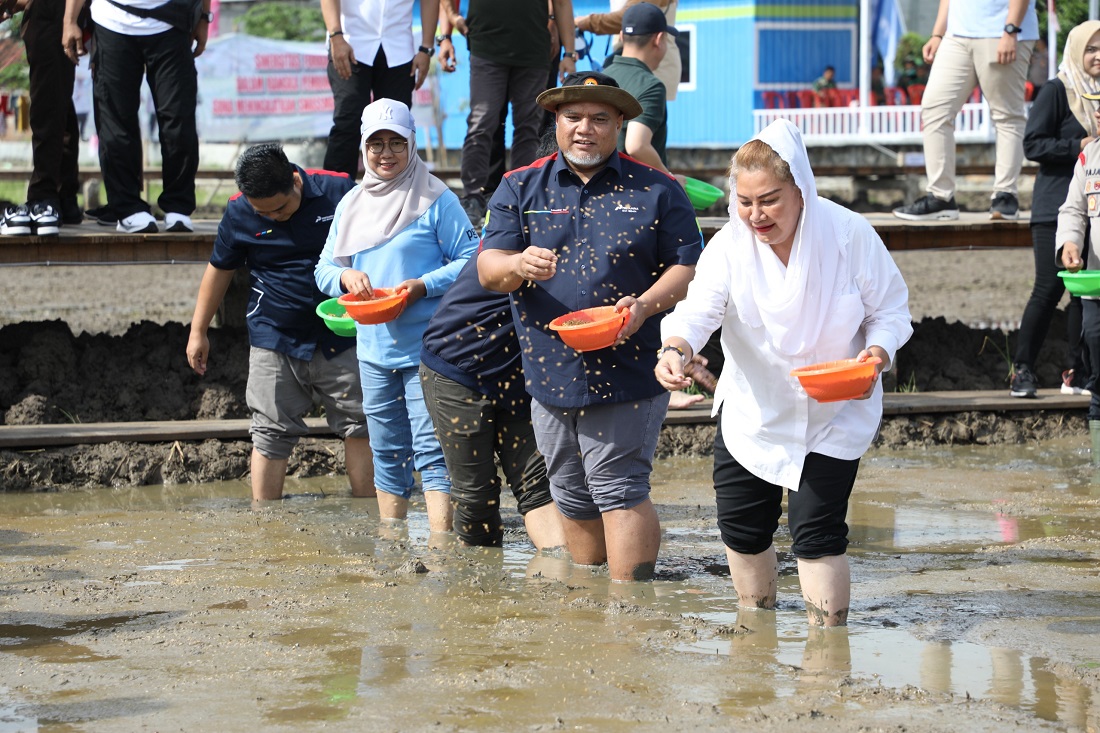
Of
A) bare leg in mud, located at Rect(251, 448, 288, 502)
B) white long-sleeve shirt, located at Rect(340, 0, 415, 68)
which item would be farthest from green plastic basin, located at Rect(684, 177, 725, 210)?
bare leg in mud, located at Rect(251, 448, 288, 502)

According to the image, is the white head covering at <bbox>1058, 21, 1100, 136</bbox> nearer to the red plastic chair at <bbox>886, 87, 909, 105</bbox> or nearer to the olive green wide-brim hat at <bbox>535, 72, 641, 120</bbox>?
the olive green wide-brim hat at <bbox>535, 72, 641, 120</bbox>

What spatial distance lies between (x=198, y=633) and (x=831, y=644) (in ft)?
6.54

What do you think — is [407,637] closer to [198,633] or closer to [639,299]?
[198,633]

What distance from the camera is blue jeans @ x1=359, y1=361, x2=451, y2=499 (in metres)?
6.14

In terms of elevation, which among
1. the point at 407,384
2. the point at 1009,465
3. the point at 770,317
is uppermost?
the point at 770,317

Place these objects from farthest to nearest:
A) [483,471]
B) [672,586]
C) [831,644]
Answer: [483,471] < [672,586] < [831,644]

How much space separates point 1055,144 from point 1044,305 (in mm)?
984

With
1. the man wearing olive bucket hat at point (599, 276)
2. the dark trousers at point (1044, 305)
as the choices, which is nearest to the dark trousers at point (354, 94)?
the man wearing olive bucket hat at point (599, 276)

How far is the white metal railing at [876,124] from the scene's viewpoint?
19.8m

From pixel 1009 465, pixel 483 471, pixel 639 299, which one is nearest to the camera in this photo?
pixel 639 299

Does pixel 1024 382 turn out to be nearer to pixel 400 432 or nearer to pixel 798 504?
pixel 400 432

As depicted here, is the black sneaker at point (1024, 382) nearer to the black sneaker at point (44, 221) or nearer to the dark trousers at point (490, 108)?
the dark trousers at point (490, 108)

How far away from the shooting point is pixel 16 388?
28.6 feet

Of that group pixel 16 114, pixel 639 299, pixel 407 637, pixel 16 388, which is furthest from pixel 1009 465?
pixel 16 114
